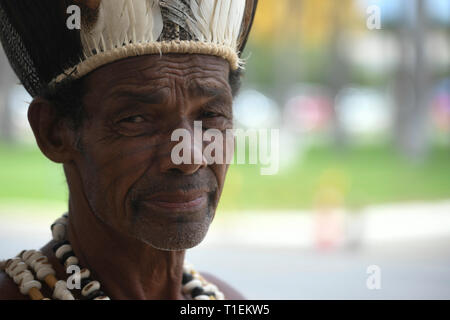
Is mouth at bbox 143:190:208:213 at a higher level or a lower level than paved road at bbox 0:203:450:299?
higher

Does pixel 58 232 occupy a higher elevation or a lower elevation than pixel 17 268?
higher

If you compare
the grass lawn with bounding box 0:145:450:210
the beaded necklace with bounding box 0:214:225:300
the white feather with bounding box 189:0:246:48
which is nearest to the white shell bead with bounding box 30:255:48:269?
the beaded necklace with bounding box 0:214:225:300

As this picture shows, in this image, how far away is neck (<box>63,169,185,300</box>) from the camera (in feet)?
6.75

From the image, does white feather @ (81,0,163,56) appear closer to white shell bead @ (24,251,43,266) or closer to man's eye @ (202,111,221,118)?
man's eye @ (202,111,221,118)

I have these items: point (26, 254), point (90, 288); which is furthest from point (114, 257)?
point (26, 254)

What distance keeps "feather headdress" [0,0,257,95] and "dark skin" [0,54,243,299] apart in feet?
0.14

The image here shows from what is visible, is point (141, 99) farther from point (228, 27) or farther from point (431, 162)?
point (431, 162)

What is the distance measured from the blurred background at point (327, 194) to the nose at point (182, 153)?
573 mm

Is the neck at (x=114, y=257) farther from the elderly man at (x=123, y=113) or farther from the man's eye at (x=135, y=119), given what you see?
the man's eye at (x=135, y=119)

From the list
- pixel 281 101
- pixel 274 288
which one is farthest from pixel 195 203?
pixel 281 101

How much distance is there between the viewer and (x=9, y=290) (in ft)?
6.63

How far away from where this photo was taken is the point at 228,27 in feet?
6.61

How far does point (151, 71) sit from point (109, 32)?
0.18 meters

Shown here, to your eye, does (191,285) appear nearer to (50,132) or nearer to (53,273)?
(53,273)
